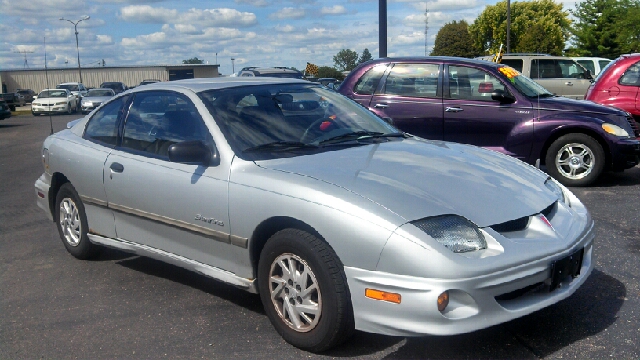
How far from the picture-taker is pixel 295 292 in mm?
3537

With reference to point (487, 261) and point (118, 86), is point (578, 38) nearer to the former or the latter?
point (118, 86)

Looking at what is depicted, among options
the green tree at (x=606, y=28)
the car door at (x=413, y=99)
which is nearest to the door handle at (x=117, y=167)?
the car door at (x=413, y=99)

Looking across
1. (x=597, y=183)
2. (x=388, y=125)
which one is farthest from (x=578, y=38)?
(x=388, y=125)

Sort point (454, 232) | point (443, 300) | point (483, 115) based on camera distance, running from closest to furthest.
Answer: point (443, 300) → point (454, 232) → point (483, 115)

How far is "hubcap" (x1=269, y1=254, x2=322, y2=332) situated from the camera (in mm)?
3457

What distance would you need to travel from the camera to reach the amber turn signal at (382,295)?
314 centimetres

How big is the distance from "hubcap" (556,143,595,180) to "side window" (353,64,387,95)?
250 centimetres

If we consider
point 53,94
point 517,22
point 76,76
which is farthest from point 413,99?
point 76,76

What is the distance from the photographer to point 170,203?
4285 millimetres

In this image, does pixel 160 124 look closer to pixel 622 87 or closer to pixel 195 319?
pixel 195 319

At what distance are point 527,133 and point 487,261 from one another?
5468 mm

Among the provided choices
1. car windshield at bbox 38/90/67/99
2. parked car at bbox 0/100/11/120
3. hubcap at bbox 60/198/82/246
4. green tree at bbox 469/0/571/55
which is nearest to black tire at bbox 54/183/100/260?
hubcap at bbox 60/198/82/246

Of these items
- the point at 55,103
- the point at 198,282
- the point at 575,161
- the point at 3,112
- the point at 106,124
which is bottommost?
the point at 55,103

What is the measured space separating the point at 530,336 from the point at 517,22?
68988mm
